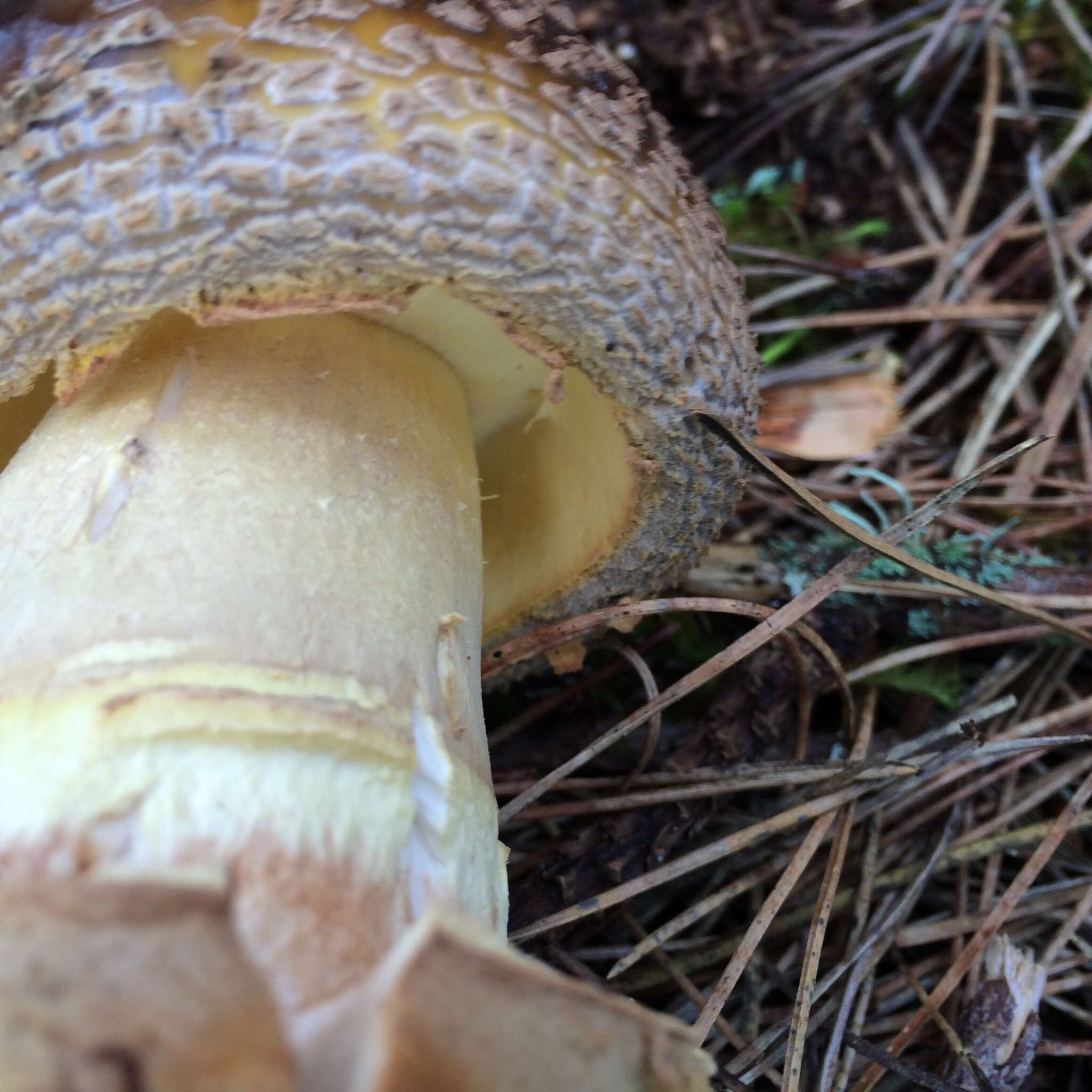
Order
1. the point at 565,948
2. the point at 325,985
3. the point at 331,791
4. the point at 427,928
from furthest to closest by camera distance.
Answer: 1. the point at 565,948
2. the point at 331,791
3. the point at 325,985
4. the point at 427,928

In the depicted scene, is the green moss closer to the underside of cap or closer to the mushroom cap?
the mushroom cap

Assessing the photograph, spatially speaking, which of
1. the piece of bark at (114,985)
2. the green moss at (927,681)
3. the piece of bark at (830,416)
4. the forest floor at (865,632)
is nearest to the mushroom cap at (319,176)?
the forest floor at (865,632)

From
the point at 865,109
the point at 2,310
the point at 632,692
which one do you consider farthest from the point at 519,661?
the point at 865,109

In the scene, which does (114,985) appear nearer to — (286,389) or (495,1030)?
(495,1030)

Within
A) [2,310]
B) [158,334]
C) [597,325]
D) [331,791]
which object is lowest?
[331,791]

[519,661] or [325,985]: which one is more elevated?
[325,985]

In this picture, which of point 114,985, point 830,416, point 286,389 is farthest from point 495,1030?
point 830,416

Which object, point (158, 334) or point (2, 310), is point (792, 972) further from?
point (2, 310)
